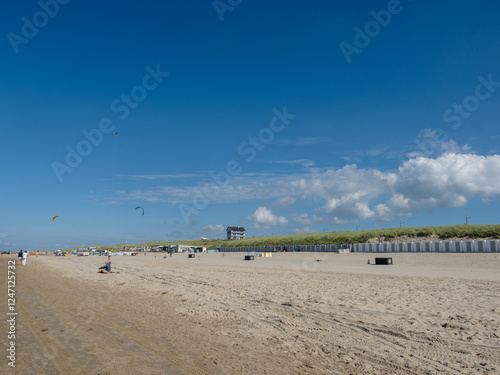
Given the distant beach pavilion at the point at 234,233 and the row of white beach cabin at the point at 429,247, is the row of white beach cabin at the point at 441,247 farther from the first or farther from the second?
the distant beach pavilion at the point at 234,233

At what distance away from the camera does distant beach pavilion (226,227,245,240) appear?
175875 millimetres

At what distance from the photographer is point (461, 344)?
7.58m

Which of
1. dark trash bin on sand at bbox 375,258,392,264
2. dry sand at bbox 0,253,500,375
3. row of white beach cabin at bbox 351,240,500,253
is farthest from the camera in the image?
row of white beach cabin at bbox 351,240,500,253

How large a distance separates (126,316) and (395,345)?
8.00m

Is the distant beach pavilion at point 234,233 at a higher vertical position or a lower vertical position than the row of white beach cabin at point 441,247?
higher

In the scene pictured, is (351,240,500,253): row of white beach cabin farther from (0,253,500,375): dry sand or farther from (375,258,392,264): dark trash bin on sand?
(0,253,500,375): dry sand

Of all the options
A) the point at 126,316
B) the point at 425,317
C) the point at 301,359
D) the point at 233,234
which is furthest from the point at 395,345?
the point at 233,234

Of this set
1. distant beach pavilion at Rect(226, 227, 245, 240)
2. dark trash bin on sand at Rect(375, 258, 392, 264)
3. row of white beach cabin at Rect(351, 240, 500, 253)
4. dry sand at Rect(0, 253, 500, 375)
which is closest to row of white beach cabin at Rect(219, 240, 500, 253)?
row of white beach cabin at Rect(351, 240, 500, 253)

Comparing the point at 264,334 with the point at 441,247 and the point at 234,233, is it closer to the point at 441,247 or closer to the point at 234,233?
the point at 441,247

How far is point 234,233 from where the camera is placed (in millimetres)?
176625

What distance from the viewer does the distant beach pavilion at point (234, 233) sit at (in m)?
176

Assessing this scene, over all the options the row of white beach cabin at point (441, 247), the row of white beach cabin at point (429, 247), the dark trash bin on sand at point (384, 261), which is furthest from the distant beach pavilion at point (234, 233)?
the dark trash bin on sand at point (384, 261)

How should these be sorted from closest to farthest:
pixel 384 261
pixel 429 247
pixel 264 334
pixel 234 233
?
pixel 264 334
pixel 384 261
pixel 429 247
pixel 234 233

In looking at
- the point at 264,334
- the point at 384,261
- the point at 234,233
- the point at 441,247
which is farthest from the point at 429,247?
the point at 234,233
